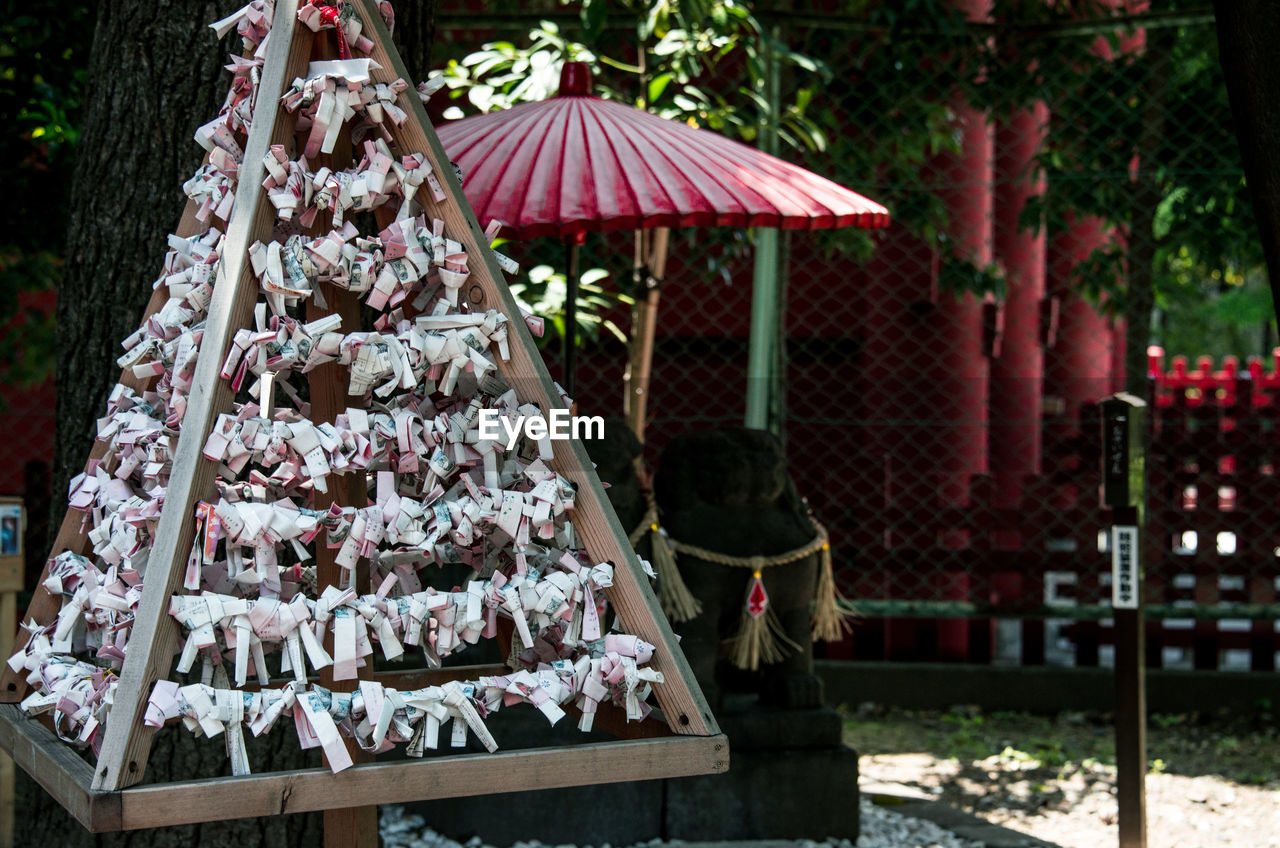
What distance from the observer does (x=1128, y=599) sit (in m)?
3.43

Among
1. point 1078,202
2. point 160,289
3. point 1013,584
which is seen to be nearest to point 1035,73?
point 1078,202

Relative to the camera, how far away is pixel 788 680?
3639 mm

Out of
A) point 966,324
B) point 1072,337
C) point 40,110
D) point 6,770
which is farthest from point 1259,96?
point 1072,337

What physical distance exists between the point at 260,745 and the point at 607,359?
4249mm

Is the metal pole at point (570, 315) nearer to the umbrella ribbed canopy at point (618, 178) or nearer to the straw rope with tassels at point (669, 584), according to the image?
the umbrella ribbed canopy at point (618, 178)

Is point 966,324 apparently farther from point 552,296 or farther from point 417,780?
point 417,780

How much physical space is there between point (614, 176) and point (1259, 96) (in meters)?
1.43

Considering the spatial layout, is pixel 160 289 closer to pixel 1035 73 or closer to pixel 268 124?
pixel 268 124

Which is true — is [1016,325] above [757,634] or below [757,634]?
above

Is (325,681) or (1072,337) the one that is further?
(1072,337)

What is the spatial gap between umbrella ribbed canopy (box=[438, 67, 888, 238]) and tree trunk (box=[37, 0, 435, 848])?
553 mm

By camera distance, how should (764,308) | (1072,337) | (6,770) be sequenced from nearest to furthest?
(6,770), (764,308), (1072,337)

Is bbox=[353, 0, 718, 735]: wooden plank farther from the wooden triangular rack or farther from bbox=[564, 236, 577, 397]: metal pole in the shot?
bbox=[564, 236, 577, 397]: metal pole

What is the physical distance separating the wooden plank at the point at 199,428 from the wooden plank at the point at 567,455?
5.5 inches
